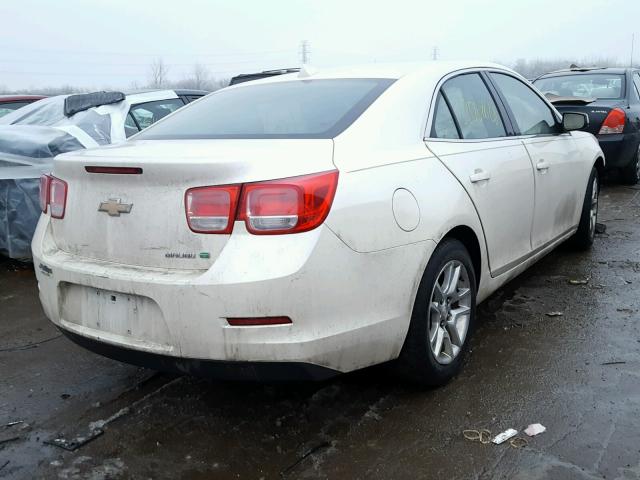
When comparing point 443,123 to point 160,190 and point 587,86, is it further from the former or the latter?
point 587,86

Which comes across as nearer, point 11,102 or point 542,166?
point 542,166

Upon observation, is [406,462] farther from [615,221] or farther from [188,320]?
[615,221]

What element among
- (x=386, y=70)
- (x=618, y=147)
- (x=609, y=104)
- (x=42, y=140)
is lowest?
(x=618, y=147)

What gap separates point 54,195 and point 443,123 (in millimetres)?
1911

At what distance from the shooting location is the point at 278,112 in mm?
3119

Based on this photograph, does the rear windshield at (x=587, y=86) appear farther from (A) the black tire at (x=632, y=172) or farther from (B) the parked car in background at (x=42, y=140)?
(B) the parked car in background at (x=42, y=140)

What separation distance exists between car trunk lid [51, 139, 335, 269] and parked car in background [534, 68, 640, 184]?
5.38 metres

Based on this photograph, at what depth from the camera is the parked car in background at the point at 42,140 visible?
16.9ft

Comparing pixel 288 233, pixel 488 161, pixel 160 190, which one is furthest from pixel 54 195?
pixel 488 161

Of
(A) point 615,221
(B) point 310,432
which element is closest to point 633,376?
(B) point 310,432

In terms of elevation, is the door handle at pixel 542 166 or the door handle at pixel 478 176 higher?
the door handle at pixel 478 176

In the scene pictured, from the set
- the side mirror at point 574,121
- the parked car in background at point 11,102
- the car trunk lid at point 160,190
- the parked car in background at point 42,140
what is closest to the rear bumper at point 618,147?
the side mirror at point 574,121

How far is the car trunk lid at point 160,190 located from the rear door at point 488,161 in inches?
35.1

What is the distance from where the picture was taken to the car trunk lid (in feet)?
7.75
